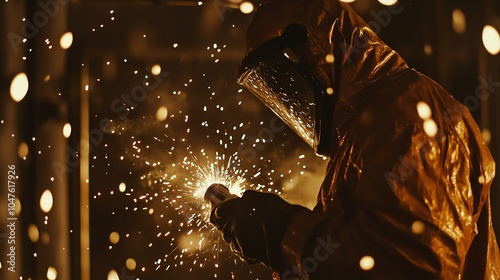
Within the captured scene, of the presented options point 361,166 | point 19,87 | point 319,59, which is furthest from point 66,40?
point 361,166

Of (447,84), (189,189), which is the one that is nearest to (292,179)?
(189,189)

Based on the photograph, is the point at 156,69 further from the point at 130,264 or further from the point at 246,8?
the point at 130,264

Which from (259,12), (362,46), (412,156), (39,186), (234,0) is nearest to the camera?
(412,156)

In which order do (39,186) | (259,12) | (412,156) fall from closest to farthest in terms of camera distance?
(412,156), (259,12), (39,186)

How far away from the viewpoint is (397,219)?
75cm

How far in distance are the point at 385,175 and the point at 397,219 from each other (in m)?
0.06

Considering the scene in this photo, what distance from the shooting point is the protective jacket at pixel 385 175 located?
0.76 meters

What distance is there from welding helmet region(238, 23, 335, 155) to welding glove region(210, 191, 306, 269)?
14 centimetres

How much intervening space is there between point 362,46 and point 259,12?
0.68 feet

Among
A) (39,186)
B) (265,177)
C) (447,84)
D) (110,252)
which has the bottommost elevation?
(447,84)

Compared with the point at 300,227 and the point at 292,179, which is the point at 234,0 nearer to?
the point at 292,179

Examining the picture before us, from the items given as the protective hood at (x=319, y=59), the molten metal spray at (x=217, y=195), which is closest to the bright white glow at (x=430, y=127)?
the protective hood at (x=319, y=59)

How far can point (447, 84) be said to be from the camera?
4.62 ft

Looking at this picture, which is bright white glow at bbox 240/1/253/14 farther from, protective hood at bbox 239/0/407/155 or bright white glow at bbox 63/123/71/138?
bright white glow at bbox 63/123/71/138
